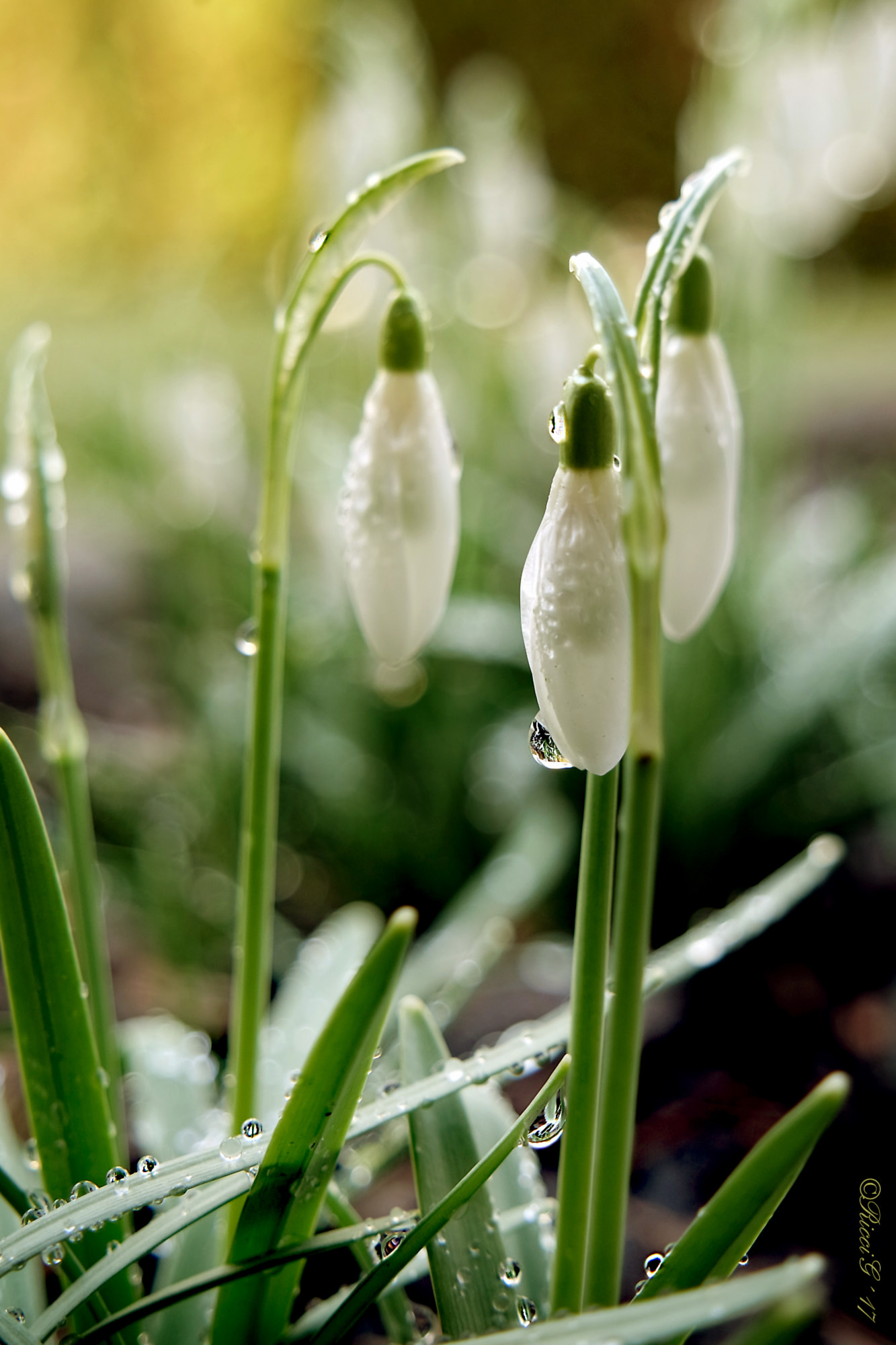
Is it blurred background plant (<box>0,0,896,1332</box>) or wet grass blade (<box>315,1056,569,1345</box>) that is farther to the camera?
blurred background plant (<box>0,0,896,1332</box>)

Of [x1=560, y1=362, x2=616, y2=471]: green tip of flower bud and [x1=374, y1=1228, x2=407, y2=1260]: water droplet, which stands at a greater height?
[x1=560, y1=362, x2=616, y2=471]: green tip of flower bud

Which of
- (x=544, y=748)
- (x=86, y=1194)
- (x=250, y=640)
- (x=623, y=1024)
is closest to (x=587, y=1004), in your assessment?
(x=623, y=1024)

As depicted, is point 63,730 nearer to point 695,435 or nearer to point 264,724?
point 264,724

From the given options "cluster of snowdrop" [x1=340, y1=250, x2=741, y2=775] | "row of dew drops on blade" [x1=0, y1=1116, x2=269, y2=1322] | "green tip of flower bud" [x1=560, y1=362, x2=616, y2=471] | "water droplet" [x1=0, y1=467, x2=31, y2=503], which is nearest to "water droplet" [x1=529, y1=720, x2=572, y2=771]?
"cluster of snowdrop" [x1=340, y1=250, x2=741, y2=775]

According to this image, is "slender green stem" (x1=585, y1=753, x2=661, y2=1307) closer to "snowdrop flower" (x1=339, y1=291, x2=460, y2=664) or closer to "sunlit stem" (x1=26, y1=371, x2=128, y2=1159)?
"snowdrop flower" (x1=339, y1=291, x2=460, y2=664)

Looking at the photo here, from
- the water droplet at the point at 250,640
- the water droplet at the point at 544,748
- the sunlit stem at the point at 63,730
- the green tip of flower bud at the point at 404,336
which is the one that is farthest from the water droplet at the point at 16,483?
the water droplet at the point at 544,748

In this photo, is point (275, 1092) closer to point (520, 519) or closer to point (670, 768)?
point (670, 768)
